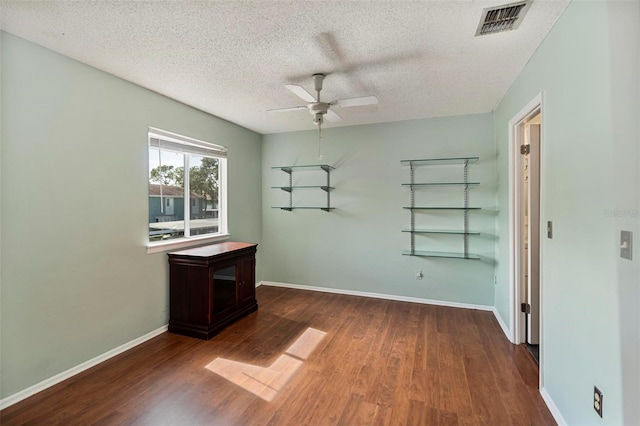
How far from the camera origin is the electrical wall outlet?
54.1 inches

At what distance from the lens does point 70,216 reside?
2.31 metres

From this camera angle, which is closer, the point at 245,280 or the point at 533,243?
the point at 533,243

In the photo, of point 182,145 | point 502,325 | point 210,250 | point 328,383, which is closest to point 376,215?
point 502,325

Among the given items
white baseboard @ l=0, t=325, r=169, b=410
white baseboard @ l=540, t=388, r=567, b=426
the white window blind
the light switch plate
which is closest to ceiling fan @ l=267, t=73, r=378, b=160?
the white window blind

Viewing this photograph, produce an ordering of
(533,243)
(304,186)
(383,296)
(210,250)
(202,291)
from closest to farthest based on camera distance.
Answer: (533,243), (202,291), (210,250), (383,296), (304,186)

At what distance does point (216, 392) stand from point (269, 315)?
1474 millimetres

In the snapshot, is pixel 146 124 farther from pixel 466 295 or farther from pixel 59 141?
pixel 466 295

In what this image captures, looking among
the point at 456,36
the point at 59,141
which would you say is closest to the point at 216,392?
the point at 59,141

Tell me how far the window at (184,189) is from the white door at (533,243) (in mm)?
3669

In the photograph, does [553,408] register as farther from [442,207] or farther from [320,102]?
[320,102]

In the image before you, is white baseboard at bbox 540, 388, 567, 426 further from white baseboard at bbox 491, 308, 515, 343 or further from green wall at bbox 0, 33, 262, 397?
green wall at bbox 0, 33, 262, 397

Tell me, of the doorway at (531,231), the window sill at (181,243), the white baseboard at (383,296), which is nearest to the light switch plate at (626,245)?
the doorway at (531,231)

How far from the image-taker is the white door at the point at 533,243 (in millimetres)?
2727

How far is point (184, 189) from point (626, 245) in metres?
3.83
